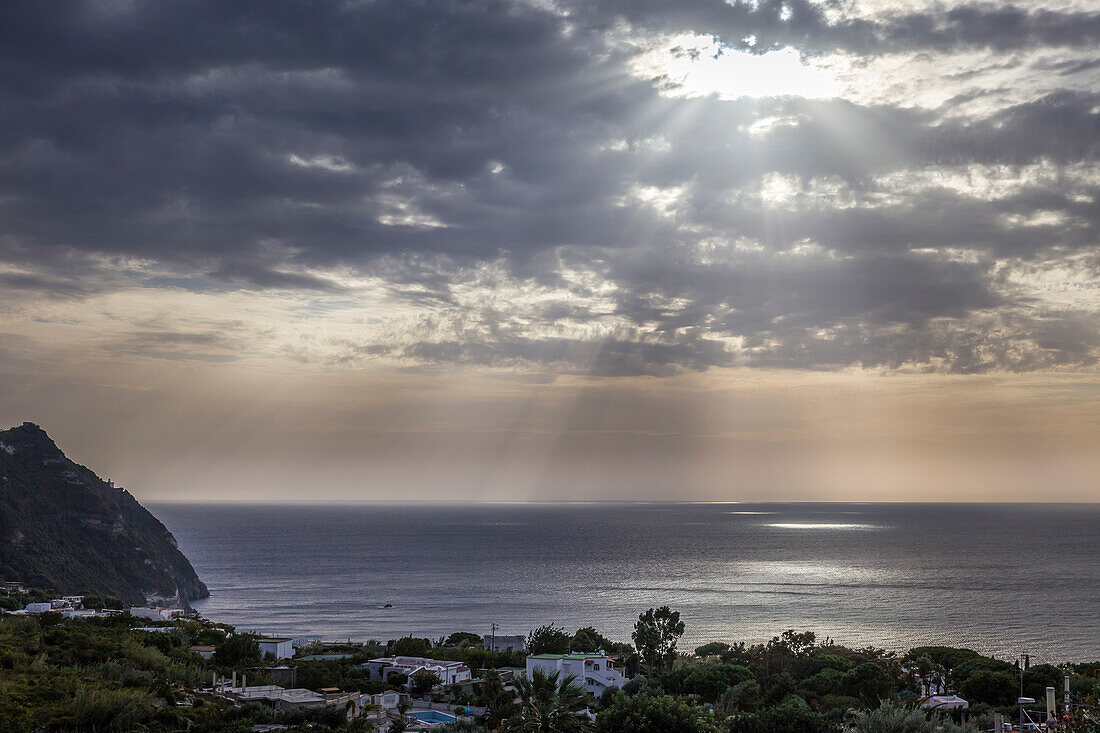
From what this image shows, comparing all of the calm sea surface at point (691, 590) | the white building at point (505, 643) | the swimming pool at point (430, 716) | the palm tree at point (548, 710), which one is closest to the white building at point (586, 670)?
the swimming pool at point (430, 716)

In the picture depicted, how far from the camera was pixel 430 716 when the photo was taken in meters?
28.7

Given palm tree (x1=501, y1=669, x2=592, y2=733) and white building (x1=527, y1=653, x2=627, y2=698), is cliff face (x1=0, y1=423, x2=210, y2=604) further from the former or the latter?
palm tree (x1=501, y1=669, x2=592, y2=733)

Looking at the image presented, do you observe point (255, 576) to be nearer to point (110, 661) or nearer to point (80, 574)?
point (80, 574)

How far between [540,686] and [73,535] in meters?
101

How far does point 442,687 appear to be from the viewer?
35.8 metres

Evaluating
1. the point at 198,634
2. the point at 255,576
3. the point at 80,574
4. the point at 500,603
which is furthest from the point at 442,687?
the point at 255,576

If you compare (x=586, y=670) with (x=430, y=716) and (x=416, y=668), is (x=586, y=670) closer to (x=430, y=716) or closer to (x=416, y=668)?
(x=416, y=668)

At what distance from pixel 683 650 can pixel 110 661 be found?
52.1 m

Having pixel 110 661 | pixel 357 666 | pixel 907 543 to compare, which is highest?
pixel 110 661

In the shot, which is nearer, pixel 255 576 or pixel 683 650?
pixel 683 650

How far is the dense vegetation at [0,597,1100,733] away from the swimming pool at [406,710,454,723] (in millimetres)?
1427

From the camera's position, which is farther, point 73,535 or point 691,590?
point 691,590

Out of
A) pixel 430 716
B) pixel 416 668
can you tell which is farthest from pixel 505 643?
pixel 430 716

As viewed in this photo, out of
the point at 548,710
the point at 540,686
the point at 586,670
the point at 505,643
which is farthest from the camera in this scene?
the point at 505,643
